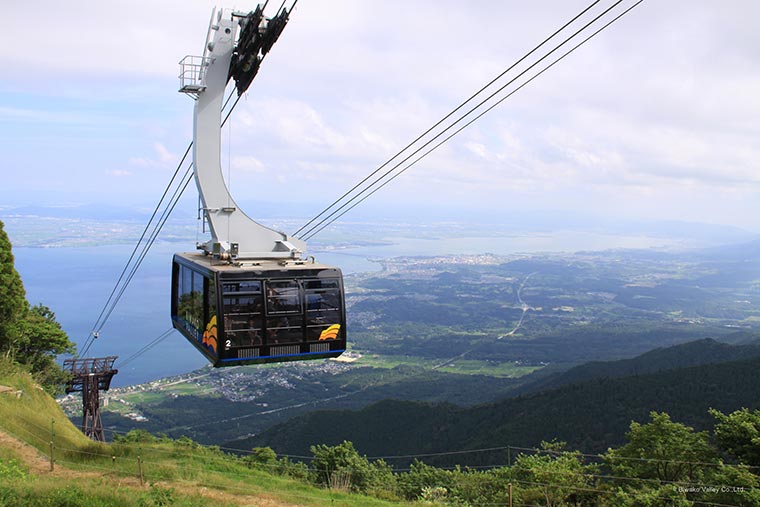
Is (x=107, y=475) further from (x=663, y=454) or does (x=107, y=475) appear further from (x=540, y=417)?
(x=540, y=417)

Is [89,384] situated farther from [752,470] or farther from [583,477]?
[752,470]

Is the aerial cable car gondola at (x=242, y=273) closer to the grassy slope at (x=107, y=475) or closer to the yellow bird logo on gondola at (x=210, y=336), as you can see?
the yellow bird logo on gondola at (x=210, y=336)

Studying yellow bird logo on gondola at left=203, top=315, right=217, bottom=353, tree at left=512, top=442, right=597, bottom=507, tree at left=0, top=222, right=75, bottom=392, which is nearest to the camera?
yellow bird logo on gondola at left=203, top=315, right=217, bottom=353

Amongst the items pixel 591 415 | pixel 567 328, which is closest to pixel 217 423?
pixel 591 415

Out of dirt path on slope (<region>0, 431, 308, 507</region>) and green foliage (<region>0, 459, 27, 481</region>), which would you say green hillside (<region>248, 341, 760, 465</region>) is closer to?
dirt path on slope (<region>0, 431, 308, 507</region>)

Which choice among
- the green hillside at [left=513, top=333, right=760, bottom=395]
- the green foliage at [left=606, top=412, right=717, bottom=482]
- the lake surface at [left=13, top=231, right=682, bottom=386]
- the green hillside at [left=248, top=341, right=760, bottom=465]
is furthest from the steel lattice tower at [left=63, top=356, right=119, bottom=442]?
the lake surface at [left=13, top=231, right=682, bottom=386]

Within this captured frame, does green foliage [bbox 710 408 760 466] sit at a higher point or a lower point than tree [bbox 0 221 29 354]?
lower

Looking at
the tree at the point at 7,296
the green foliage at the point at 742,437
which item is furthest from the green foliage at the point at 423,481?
the tree at the point at 7,296
